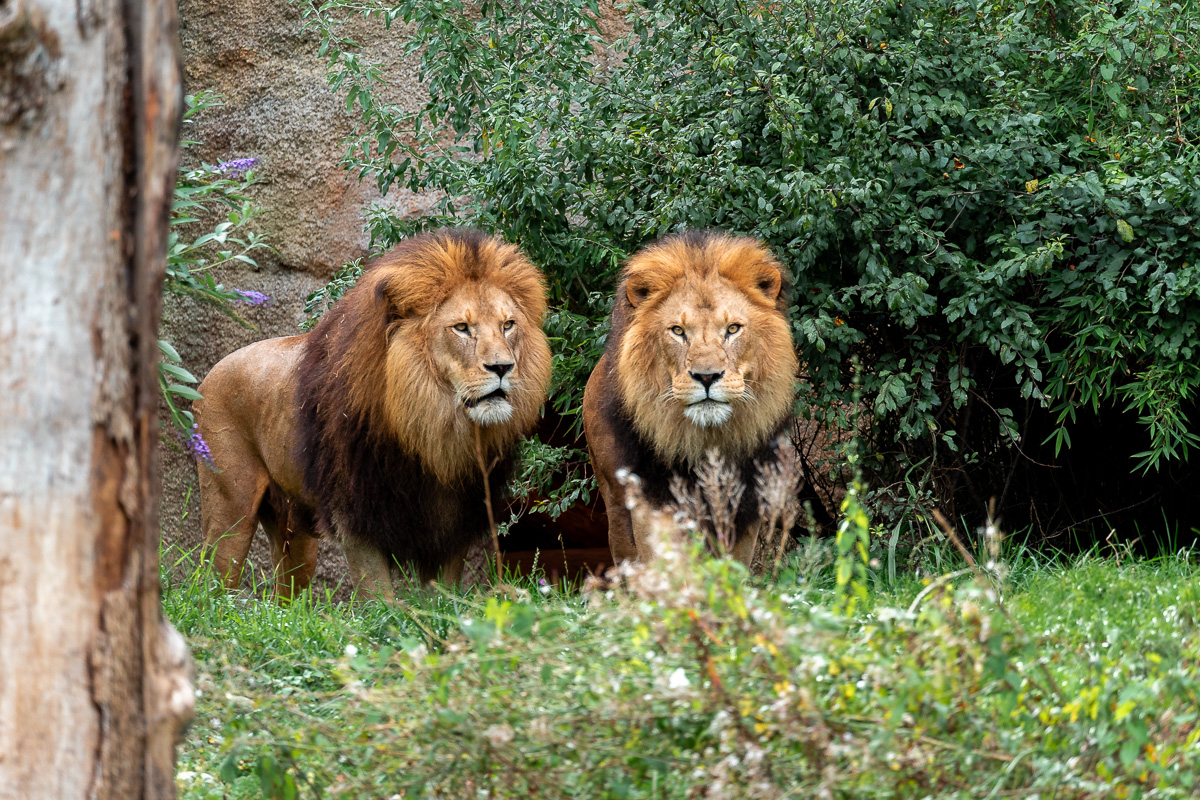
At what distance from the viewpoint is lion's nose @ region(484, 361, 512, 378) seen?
4701mm

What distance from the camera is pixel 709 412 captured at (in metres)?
4.49

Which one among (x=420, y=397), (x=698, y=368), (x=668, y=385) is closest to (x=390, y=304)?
(x=420, y=397)

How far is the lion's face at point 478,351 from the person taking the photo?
15.5ft

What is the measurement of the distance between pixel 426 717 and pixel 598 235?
365 cm

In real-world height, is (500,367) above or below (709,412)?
above

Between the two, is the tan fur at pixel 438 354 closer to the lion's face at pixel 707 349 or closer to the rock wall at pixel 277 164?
the lion's face at pixel 707 349

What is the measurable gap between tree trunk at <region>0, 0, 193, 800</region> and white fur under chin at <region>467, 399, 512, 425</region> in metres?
2.69

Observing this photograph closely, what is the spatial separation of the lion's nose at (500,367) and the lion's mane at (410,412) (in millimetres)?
163

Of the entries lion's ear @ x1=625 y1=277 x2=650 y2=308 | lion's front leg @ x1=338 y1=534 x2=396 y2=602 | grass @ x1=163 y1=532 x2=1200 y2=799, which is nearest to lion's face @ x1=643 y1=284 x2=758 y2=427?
lion's ear @ x1=625 y1=277 x2=650 y2=308

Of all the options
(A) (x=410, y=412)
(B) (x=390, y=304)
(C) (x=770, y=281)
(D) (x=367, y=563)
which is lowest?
(D) (x=367, y=563)

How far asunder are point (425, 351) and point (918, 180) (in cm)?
224

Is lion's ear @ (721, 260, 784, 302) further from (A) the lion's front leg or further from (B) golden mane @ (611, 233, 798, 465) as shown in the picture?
(A) the lion's front leg

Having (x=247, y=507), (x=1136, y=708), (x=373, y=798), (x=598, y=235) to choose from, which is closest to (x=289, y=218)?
(x=247, y=507)

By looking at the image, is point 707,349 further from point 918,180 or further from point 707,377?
point 918,180
